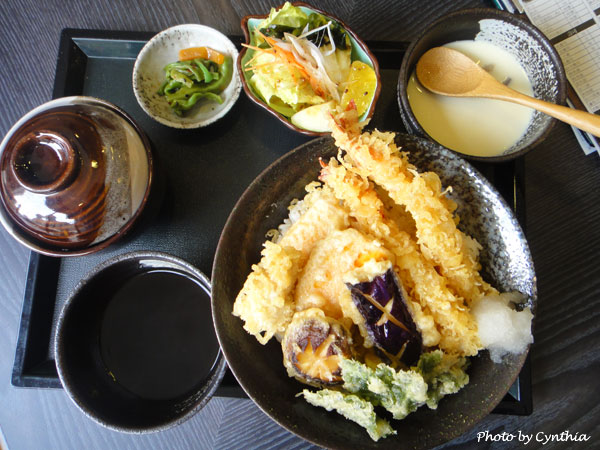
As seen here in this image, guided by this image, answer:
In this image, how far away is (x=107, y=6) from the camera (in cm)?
210

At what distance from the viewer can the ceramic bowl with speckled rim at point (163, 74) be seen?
1.83 metres

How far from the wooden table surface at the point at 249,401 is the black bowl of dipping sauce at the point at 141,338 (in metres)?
0.31

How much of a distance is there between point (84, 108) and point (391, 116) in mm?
1241

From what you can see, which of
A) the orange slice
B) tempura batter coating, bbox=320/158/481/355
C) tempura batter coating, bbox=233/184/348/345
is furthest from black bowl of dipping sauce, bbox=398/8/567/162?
tempura batter coating, bbox=233/184/348/345

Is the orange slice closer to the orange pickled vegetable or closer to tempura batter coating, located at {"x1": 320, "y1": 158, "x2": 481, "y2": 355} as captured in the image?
tempura batter coating, located at {"x1": 320, "y1": 158, "x2": 481, "y2": 355}

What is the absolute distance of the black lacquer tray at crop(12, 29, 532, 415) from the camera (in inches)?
72.1

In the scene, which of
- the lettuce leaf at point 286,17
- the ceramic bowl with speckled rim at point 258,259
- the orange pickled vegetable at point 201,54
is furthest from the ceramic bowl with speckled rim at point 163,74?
the ceramic bowl with speckled rim at point 258,259

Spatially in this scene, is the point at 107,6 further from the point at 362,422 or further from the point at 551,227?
the point at 551,227

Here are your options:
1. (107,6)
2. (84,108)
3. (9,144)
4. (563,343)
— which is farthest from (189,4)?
(563,343)

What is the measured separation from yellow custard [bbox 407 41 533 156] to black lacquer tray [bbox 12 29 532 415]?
100 mm

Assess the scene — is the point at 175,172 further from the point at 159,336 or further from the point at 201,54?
the point at 159,336

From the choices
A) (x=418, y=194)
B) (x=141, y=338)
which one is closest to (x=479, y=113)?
(x=418, y=194)

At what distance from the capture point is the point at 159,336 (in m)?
1.74

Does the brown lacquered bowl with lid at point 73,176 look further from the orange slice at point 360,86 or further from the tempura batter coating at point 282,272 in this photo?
the orange slice at point 360,86
